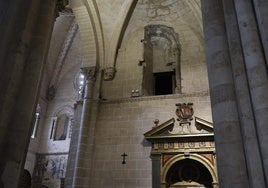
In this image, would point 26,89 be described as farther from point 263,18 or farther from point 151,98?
point 151,98

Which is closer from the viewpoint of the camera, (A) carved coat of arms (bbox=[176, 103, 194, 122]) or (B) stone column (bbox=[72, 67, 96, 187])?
(B) stone column (bbox=[72, 67, 96, 187])

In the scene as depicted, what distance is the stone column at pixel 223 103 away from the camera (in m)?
2.99

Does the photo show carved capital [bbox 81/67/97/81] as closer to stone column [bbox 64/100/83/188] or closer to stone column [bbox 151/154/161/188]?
stone column [bbox 64/100/83/188]

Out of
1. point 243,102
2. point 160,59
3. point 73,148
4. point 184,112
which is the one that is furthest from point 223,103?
point 160,59

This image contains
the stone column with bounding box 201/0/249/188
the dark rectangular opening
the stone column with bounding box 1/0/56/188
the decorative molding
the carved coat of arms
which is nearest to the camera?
the stone column with bounding box 201/0/249/188

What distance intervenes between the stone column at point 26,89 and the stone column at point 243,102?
2.93 meters

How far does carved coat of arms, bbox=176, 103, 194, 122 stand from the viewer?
8.65m

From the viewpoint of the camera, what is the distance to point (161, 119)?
8.98 meters

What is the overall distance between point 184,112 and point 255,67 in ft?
18.5

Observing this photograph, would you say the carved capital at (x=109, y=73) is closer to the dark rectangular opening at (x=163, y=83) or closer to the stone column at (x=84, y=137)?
the stone column at (x=84, y=137)

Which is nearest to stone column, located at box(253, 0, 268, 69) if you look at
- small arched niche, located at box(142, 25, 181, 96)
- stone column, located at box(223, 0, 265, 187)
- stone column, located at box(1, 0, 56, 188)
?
stone column, located at box(223, 0, 265, 187)

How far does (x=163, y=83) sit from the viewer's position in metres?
11.1

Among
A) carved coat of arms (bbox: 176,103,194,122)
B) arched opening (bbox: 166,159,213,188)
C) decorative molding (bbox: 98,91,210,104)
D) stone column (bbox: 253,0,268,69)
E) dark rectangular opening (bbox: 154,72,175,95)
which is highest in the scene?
dark rectangular opening (bbox: 154,72,175,95)

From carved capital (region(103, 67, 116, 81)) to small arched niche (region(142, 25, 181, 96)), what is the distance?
123 cm
